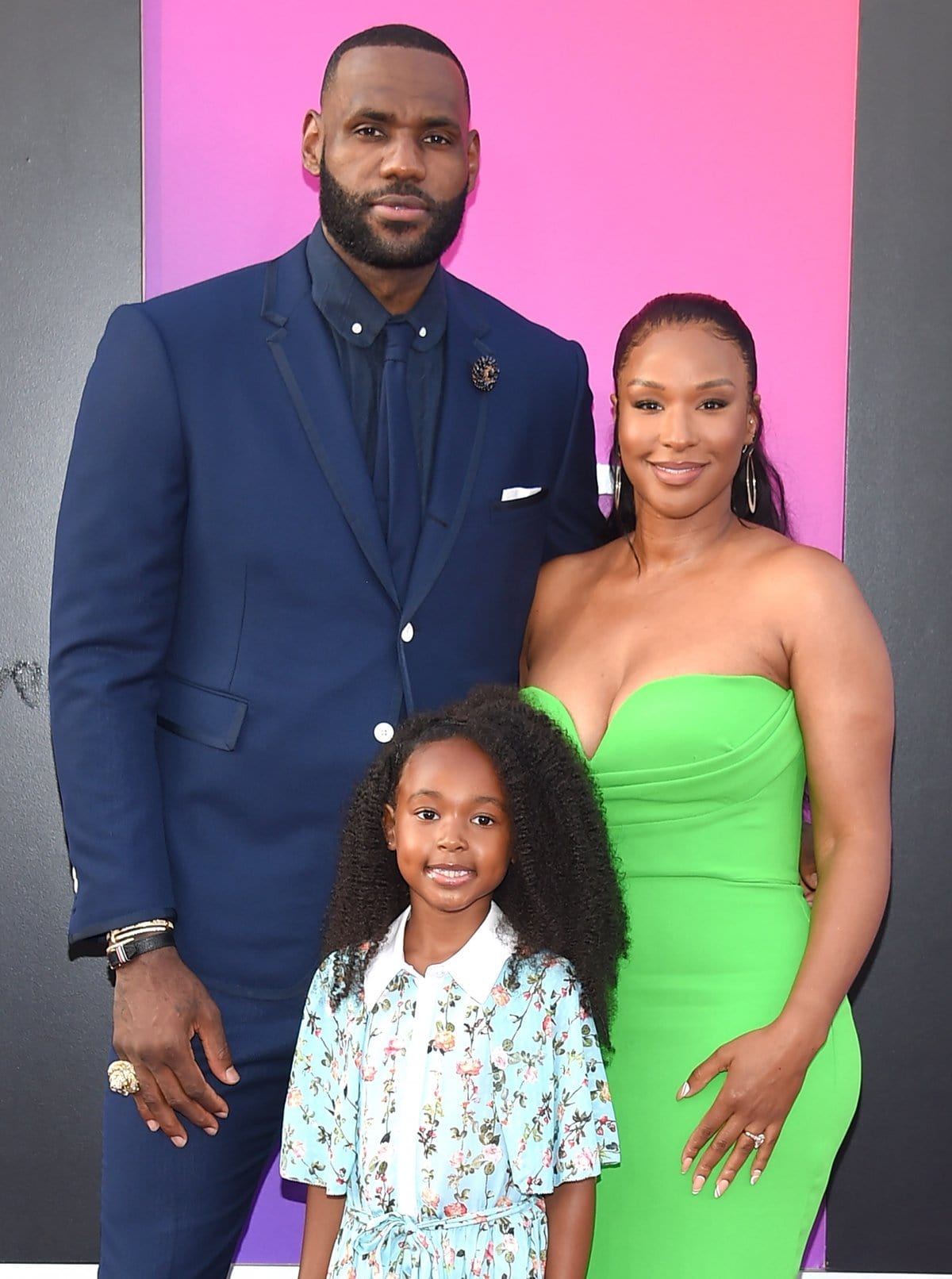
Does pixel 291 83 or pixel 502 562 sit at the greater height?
pixel 291 83

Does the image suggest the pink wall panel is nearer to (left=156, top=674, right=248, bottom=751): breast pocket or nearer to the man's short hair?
the man's short hair

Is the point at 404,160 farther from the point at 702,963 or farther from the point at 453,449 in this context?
the point at 702,963

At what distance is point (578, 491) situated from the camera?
217cm

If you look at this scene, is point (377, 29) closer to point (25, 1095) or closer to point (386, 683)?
point (386, 683)

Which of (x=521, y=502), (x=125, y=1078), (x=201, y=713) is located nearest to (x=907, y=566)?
(x=521, y=502)

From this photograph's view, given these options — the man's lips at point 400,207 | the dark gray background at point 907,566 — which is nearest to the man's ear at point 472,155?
the man's lips at point 400,207

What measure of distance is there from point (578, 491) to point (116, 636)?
0.77m

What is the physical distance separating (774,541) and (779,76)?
1.11 meters

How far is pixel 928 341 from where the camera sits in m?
2.64

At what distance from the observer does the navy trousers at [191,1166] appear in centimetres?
182

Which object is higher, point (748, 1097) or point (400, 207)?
point (400, 207)

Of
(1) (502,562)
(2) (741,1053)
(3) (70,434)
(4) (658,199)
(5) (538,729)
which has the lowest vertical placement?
(2) (741,1053)

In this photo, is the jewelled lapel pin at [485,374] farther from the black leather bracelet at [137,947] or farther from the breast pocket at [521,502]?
the black leather bracelet at [137,947]

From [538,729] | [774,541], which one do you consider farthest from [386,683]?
[774,541]
